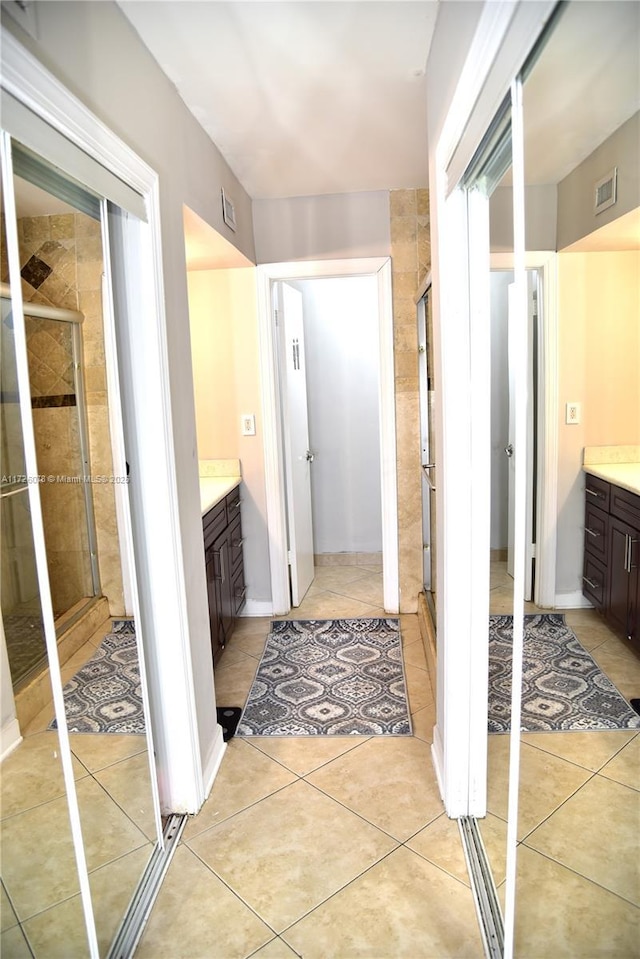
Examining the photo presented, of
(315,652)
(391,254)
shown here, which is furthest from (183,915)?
(391,254)

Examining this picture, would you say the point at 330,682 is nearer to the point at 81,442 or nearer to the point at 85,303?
the point at 81,442

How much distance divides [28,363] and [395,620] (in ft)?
9.80

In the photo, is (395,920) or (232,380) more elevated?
(232,380)

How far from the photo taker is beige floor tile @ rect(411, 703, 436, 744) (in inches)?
104

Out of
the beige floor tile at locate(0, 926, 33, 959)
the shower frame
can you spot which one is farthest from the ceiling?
the beige floor tile at locate(0, 926, 33, 959)

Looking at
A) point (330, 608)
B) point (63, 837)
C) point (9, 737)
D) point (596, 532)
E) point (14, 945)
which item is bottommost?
point (330, 608)

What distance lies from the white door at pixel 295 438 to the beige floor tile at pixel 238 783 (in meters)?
1.59

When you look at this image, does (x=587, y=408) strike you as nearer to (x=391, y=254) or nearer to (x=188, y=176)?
(x=188, y=176)

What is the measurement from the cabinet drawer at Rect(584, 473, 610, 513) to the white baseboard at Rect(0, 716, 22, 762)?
1162mm

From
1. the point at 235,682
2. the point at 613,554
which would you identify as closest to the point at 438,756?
the point at 235,682

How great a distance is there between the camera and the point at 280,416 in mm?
3891

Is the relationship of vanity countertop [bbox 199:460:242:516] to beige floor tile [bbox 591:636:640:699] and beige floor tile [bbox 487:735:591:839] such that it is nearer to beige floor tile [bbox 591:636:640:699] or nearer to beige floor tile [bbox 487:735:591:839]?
beige floor tile [bbox 487:735:591:839]

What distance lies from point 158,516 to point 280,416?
195 centimetres

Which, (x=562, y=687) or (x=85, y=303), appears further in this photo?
(x=85, y=303)
